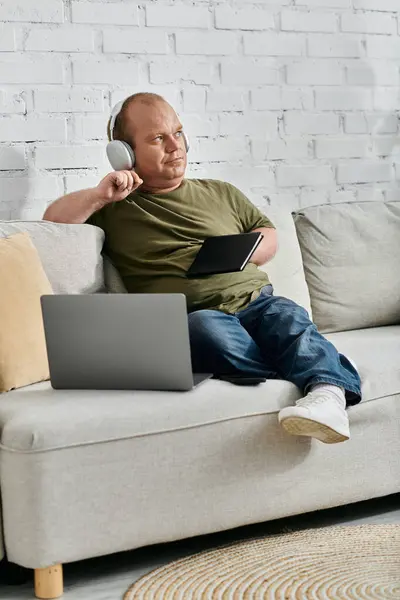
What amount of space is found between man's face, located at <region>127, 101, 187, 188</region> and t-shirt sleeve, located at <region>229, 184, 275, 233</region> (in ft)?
0.66

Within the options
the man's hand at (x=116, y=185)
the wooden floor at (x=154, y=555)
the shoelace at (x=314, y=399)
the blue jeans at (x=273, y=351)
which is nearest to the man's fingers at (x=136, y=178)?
the man's hand at (x=116, y=185)

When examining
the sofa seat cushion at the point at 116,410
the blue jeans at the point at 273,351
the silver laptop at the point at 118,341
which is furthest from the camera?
the blue jeans at the point at 273,351

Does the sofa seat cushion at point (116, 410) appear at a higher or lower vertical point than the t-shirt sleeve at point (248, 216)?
lower

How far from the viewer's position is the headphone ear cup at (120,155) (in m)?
2.65

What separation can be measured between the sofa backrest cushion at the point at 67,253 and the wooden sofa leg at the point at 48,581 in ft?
2.40

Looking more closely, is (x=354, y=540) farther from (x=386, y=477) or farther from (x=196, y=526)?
(x=196, y=526)

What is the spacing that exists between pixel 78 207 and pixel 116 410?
78 cm

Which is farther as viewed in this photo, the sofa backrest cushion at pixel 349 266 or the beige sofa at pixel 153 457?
the sofa backrest cushion at pixel 349 266

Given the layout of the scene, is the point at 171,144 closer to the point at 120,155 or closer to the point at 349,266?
the point at 120,155

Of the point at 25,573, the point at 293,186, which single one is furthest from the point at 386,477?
the point at 293,186

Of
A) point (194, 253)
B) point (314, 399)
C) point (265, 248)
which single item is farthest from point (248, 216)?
point (314, 399)

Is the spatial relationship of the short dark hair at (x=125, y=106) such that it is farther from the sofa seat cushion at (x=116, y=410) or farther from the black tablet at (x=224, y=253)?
the sofa seat cushion at (x=116, y=410)

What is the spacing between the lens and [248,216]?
2.79m

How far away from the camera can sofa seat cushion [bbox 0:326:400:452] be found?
1.90m
